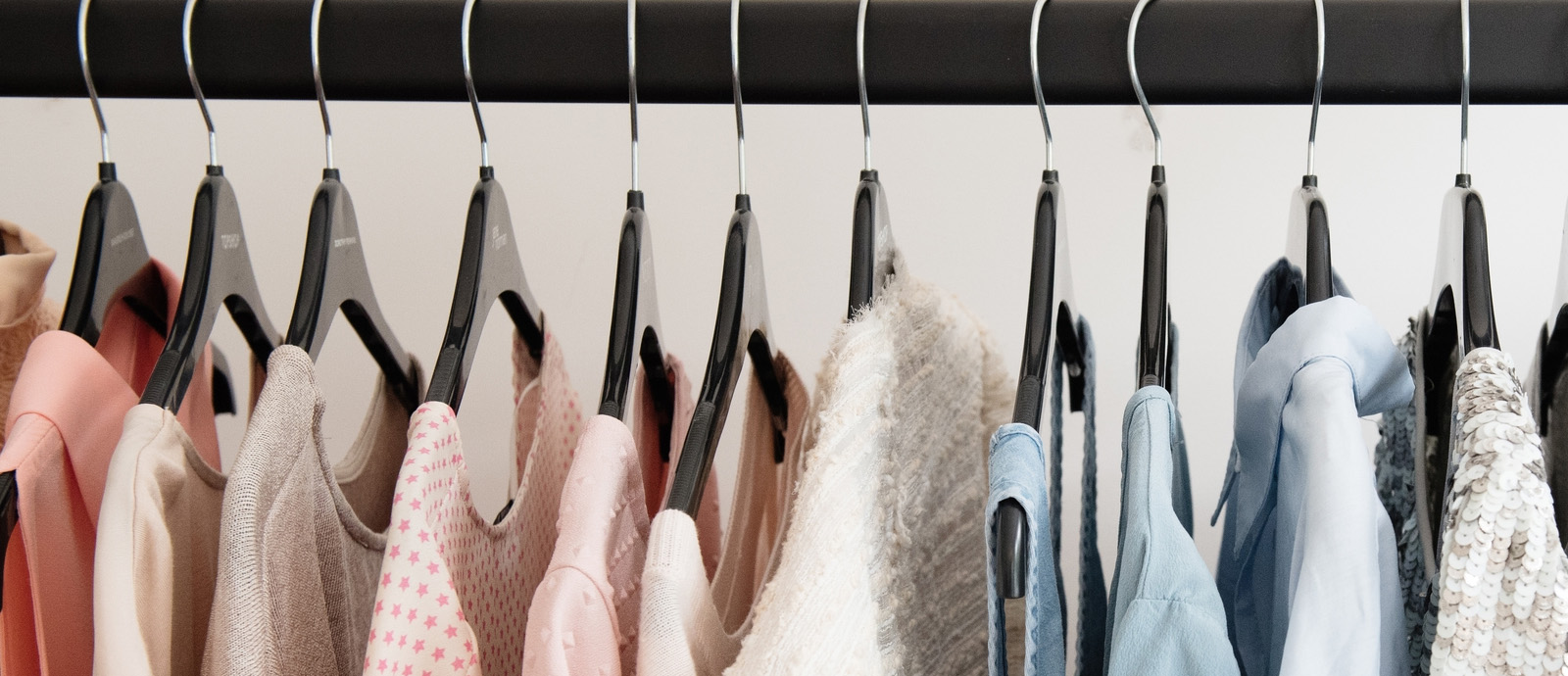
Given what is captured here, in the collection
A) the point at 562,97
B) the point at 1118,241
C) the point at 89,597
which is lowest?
the point at 89,597

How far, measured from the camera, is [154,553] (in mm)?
394

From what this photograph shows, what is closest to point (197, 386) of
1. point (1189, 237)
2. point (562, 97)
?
point (562, 97)

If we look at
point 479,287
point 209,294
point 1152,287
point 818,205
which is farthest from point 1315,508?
point 818,205

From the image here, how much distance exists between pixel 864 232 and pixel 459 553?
8.3 inches

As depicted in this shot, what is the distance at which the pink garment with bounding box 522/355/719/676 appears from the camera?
14.1 inches

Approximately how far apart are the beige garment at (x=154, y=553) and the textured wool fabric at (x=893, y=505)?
22 cm

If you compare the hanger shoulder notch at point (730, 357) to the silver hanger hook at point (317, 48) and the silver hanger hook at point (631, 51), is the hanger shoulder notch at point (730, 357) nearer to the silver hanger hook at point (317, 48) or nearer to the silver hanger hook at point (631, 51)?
A: the silver hanger hook at point (631, 51)

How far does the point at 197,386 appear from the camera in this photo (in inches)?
22.3

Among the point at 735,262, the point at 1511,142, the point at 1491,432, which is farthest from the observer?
the point at 1511,142

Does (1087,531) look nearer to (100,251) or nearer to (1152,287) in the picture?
(1152,287)

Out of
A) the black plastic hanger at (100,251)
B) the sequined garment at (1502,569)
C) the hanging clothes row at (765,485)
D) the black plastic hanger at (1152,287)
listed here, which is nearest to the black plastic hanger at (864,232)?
the hanging clothes row at (765,485)

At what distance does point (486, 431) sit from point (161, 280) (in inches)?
14.2

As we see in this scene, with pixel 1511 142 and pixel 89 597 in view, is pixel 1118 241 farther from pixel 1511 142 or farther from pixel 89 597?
pixel 89 597

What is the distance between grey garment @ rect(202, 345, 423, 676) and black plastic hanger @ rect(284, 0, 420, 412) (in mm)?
36
